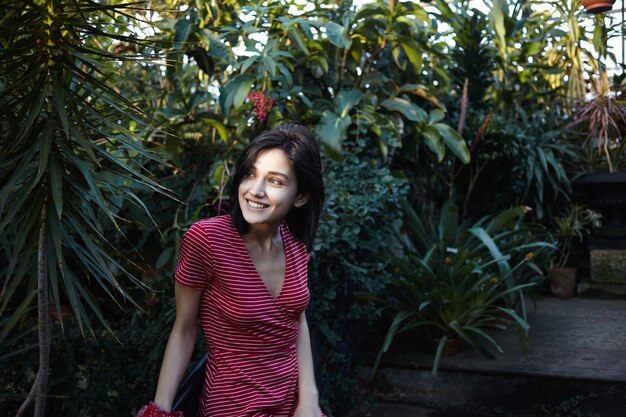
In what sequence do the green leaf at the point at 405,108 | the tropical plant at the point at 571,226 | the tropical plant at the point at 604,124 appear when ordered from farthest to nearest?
the tropical plant at the point at 571,226, the tropical plant at the point at 604,124, the green leaf at the point at 405,108

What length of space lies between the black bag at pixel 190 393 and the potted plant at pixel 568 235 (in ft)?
14.6

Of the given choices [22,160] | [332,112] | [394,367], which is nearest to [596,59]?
[332,112]

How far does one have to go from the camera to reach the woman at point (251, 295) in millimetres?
1748

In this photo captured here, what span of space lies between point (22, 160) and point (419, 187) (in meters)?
3.56

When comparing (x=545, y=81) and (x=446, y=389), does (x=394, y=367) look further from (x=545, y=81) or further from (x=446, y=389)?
(x=545, y=81)

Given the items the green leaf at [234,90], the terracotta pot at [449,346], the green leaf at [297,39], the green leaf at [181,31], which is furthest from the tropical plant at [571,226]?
the green leaf at [181,31]

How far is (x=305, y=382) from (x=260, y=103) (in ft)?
6.27

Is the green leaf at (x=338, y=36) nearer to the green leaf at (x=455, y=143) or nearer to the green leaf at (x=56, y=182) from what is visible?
the green leaf at (x=455, y=143)

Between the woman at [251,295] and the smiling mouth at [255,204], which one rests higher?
the smiling mouth at [255,204]

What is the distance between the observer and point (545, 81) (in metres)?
6.28

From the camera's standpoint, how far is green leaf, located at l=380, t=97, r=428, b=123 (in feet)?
13.4

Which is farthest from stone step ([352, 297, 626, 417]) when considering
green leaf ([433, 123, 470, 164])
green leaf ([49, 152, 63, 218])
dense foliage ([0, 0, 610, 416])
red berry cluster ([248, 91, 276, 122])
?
green leaf ([49, 152, 63, 218])

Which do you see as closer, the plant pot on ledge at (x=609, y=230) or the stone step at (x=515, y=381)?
the stone step at (x=515, y=381)

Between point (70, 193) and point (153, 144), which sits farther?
point (153, 144)
